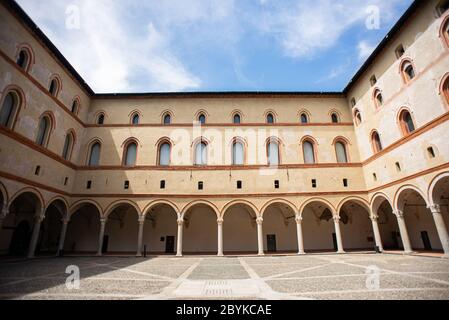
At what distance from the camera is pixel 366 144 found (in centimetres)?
1920

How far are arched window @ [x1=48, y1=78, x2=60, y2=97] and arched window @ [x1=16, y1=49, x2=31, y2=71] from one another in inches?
92.3

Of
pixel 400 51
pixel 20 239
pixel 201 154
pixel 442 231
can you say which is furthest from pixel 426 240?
pixel 20 239

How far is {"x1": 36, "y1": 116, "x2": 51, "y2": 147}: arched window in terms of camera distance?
16.0 m

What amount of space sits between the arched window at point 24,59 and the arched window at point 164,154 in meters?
10.6

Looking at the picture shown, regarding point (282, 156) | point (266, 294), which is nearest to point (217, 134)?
point (282, 156)

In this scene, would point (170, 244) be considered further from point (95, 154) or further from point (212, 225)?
point (95, 154)

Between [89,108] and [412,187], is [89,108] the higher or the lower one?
the higher one

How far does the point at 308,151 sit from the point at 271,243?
31.0 feet

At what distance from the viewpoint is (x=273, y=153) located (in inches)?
805

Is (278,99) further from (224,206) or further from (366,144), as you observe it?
(224,206)

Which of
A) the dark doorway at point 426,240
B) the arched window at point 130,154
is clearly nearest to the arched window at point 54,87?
the arched window at point 130,154

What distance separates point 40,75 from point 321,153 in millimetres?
22749

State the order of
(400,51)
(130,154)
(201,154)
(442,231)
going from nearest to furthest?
(442,231) < (400,51) < (201,154) < (130,154)
